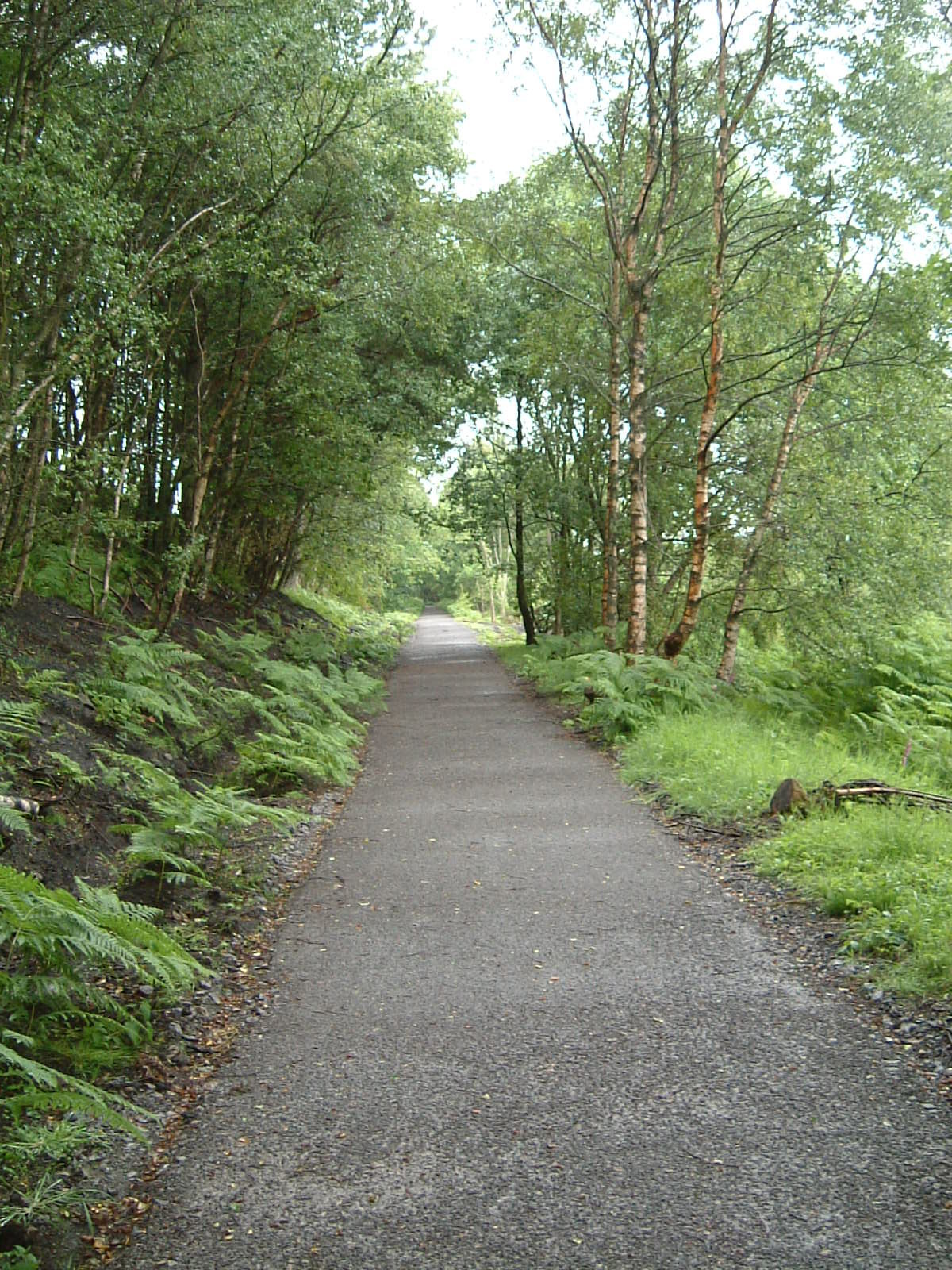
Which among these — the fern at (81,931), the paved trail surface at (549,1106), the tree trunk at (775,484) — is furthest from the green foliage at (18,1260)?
the tree trunk at (775,484)

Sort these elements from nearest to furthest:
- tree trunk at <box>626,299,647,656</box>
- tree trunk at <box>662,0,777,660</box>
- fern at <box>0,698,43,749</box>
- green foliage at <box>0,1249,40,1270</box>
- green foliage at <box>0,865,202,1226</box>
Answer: green foliage at <box>0,1249,40,1270</box>, green foliage at <box>0,865,202,1226</box>, fern at <box>0,698,43,749</box>, tree trunk at <box>662,0,777,660</box>, tree trunk at <box>626,299,647,656</box>

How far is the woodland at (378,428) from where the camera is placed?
5898 millimetres

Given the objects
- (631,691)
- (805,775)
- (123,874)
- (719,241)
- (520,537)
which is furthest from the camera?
(520,537)

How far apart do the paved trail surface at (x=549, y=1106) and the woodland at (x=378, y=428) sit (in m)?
0.50

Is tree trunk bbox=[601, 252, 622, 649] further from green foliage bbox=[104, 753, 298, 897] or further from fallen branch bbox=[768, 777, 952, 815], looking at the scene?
green foliage bbox=[104, 753, 298, 897]

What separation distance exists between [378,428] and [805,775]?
1402 cm

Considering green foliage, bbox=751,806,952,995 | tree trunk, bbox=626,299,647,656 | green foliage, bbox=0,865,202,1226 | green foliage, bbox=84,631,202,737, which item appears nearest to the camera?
green foliage, bbox=0,865,202,1226

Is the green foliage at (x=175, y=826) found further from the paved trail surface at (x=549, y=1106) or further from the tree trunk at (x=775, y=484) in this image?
the tree trunk at (x=775, y=484)

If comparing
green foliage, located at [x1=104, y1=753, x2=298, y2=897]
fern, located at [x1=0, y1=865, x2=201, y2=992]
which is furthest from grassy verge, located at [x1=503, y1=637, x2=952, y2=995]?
green foliage, located at [x1=104, y1=753, x2=298, y2=897]

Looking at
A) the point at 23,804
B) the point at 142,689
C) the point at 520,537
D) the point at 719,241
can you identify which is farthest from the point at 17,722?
the point at 520,537

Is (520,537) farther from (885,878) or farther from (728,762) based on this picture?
(885,878)

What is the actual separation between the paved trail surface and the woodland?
0.50 meters

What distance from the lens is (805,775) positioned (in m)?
8.57

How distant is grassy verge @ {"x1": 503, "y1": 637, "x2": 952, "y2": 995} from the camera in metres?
5.18
